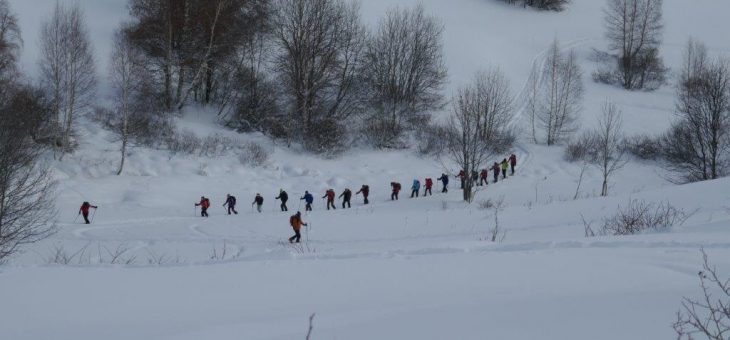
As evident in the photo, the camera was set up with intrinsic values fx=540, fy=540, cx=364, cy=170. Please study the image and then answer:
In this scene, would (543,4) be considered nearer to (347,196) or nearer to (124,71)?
(347,196)

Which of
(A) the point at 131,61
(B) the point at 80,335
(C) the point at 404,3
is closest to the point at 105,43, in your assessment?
(A) the point at 131,61

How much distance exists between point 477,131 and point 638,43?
1165 inches

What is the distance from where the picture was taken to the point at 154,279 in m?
6.87

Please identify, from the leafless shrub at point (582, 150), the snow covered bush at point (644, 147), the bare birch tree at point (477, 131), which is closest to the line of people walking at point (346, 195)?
the bare birch tree at point (477, 131)

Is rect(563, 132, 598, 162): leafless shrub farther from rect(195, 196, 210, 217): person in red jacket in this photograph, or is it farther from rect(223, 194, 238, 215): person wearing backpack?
rect(195, 196, 210, 217): person in red jacket

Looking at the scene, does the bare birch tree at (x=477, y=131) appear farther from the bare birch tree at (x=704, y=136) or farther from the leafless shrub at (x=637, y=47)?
the leafless shrub at (x=637, y=47)

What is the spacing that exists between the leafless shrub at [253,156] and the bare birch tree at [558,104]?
18.0 meters

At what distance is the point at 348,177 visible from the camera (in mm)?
29141

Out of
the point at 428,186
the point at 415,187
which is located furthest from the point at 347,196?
the point at 428,186

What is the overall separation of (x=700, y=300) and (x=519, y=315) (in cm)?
182

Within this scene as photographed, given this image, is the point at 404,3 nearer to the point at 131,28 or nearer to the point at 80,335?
the point at 131,28

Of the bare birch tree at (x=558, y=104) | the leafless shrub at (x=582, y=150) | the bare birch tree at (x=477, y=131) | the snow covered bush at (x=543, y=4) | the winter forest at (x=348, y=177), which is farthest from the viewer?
the snow covered bush at (x=543, y=4)

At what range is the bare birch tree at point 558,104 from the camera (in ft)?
115

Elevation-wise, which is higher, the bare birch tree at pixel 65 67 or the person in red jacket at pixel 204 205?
the bare birch tree at pixel 65 67
